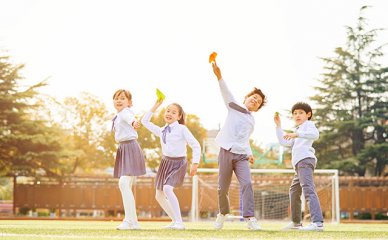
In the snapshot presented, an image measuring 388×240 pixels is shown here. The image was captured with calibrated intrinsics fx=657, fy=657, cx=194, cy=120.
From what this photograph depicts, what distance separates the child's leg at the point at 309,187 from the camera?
6.96 metres

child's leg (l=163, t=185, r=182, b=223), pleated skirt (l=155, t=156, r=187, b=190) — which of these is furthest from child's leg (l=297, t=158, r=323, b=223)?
child's leg (l=163, t=185, r=182, b=223)

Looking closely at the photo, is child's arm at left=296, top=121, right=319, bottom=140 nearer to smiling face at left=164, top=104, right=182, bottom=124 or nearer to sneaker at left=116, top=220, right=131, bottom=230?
smiling face at left=164, top=104, right=182, bottom=124

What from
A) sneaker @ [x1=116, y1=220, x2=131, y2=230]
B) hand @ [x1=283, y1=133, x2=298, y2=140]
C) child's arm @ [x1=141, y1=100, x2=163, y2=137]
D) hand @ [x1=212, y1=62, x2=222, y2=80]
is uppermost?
hand @ [x1=212, y1=62, x2=222, y2=80]

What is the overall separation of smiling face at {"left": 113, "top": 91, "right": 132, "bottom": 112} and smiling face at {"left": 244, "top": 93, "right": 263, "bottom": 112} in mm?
1255

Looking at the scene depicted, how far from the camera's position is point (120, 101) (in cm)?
679

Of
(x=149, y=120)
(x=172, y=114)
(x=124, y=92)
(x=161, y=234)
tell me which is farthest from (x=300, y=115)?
(x=161, y=234)

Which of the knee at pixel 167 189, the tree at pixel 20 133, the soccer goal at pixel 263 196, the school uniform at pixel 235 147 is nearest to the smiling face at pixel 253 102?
the school uniform at pixel 235 147

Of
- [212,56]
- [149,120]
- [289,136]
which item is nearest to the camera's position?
[212,56]

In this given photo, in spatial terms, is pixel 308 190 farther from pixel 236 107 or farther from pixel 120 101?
pixel 120 101

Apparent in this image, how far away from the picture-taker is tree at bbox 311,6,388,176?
92.7ft

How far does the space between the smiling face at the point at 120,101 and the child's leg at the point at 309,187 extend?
1.97 m

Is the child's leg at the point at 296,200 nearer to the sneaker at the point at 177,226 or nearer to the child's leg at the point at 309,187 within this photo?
the child's leg at the point at 309,187

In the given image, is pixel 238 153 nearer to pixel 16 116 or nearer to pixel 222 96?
pixel 222 96

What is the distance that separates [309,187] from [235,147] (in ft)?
3.18
